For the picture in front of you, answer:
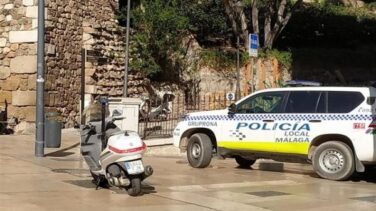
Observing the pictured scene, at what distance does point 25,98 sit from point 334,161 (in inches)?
471

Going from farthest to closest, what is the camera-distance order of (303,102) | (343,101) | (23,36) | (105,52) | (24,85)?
(105,52) < (23,36) < (24,85) < (303,102) < (343,101)

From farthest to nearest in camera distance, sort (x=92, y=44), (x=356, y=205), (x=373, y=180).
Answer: (x=92, y=44) < (x=373, y=180) < (x=356, y=205)

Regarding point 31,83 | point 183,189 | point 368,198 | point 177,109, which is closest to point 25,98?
point 31,83

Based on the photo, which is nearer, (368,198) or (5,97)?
(368,198)

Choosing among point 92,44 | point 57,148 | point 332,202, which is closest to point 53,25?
point 92,44

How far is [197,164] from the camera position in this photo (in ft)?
45.2

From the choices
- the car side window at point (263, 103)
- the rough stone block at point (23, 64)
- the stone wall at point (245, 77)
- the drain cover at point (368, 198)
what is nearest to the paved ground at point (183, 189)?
the drain cover at point (368, 198)

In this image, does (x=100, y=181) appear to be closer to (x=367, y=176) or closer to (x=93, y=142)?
(x=93, y=142)

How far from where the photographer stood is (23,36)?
2102 centimetres

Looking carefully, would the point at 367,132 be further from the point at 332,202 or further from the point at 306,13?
the point at 306,13

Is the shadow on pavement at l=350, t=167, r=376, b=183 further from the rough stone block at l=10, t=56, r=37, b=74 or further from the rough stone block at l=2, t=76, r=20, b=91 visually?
the rough stone block at l=2, t=76, r=20, b=91

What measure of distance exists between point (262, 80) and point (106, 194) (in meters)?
18.1

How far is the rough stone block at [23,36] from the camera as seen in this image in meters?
20.8

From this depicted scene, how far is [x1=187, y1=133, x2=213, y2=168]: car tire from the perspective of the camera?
13695mm
